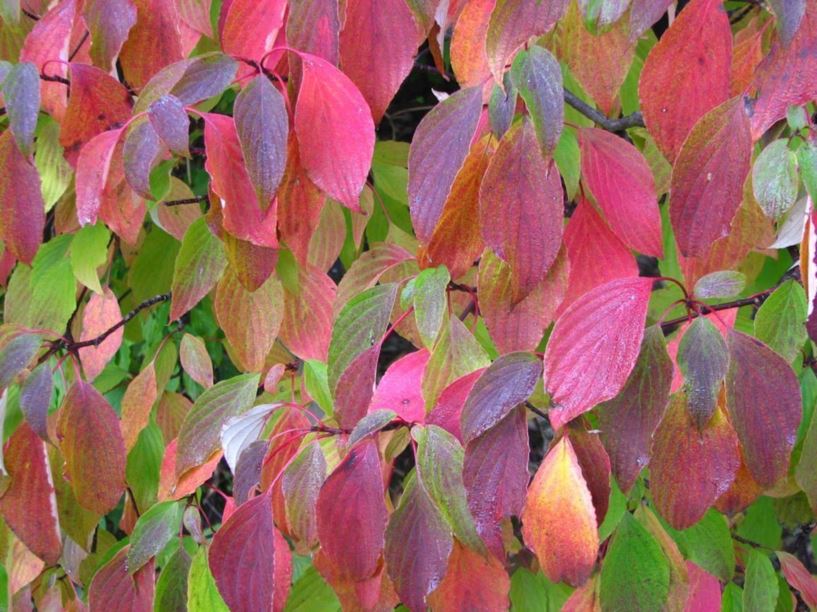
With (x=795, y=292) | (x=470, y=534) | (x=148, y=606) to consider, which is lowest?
(x=148, y=606)

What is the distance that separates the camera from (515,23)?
1.75 ft

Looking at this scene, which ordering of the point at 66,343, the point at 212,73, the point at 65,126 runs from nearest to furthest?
1. the point at 212,73
2. the point at 65,126
3. the point at 66,343

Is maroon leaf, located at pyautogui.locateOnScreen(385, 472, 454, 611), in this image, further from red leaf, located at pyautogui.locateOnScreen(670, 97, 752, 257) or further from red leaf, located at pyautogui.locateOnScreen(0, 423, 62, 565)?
red leaf, located at pyautogui.locateOnScreen(0, 423, 62, 565)

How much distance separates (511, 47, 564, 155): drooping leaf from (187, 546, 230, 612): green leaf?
0.37m

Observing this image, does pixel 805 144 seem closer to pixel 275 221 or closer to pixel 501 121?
pixel 501 121

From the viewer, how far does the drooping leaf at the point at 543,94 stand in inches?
19.8

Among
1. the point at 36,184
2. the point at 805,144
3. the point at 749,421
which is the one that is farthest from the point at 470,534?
the point at 36,184

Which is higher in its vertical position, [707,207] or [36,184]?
[707,207]

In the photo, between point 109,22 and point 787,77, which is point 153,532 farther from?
point 787,77

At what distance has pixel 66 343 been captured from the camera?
2.89 ft

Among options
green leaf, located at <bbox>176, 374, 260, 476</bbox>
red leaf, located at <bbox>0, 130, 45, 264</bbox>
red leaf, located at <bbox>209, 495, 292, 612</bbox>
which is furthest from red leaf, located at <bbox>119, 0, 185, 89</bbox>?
red leaf, located at <bbox>209, 495, 292, 612</bbox>

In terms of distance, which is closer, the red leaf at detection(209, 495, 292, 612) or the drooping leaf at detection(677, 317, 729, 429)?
the drooping leaf at detection(677, 317, 729, 429)

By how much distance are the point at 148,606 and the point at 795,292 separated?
20.9 inches

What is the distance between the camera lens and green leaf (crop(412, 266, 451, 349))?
0.58m
